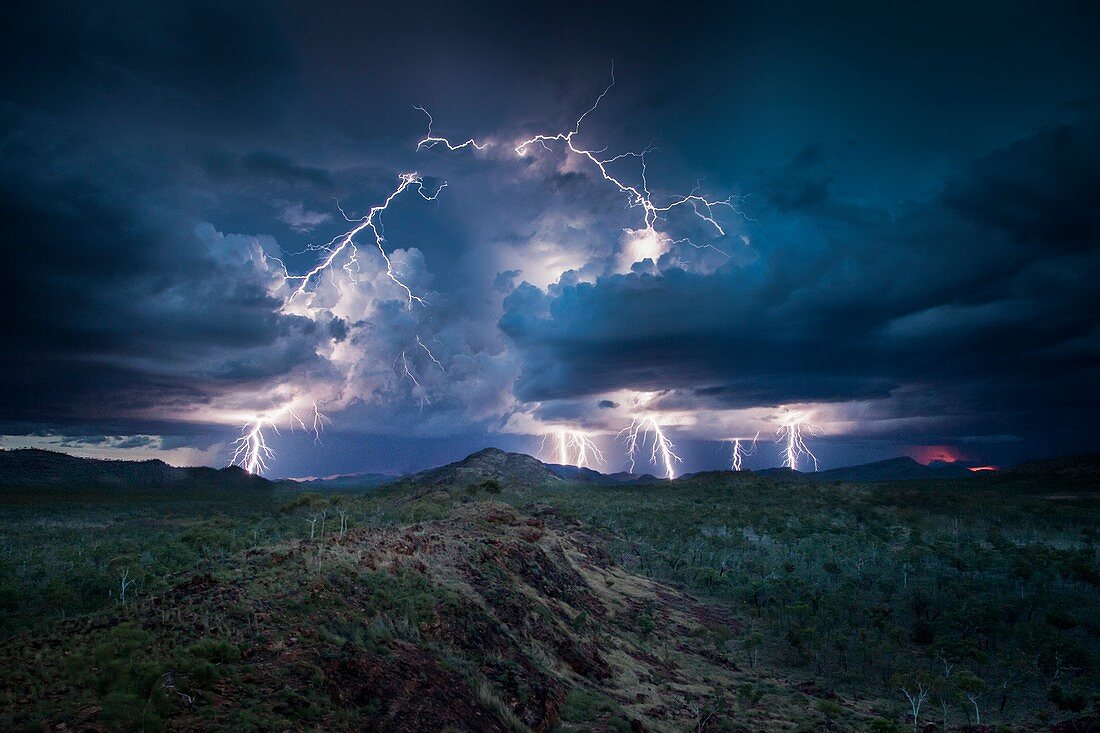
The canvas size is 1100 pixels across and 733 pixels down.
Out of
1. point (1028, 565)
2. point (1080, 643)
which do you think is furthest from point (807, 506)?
point (1080, 643)

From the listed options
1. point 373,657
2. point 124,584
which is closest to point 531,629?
point 373,657

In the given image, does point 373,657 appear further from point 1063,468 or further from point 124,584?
point 1063,468

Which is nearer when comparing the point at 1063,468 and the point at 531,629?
the point at 531,629

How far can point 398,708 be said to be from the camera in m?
12.0

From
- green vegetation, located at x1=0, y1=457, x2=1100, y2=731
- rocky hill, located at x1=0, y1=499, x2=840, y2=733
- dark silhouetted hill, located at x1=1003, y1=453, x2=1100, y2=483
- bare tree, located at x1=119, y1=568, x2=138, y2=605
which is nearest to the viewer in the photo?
rocky hill, located at x1=0, y1=499, x2=840, y2=733

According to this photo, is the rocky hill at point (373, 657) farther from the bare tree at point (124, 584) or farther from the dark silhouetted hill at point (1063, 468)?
the dark silhouetted hill at point (1063, 468)

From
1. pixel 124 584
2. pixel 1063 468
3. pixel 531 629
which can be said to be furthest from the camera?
pixel 1063 468

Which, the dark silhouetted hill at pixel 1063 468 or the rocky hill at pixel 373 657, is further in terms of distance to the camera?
the dark silhouetted hill at pixel 1063 468

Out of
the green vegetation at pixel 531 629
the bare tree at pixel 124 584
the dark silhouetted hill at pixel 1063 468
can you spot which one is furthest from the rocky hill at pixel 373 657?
the dark silhouetted hill at pixel 1063 468

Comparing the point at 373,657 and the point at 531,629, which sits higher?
the point at 373,657

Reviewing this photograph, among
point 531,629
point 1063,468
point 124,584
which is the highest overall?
point 1063,468

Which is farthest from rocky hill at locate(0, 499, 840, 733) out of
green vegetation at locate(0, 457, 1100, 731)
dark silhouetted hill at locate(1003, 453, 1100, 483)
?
dark silhouetted hill at locate(1003, 453, 1100, 483)

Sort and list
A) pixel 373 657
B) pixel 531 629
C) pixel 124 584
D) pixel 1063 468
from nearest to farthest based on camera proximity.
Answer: pixel 373 657, pixel 531 629, pixel 124 584, pixel 1063 468

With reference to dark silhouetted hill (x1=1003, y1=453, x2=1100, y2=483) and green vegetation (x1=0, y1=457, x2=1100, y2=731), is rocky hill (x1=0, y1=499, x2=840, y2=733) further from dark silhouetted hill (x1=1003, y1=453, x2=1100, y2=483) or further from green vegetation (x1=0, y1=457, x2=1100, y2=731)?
dark silhouetted hill (x1=1003, y1=453, x2=1100, y2=483)
